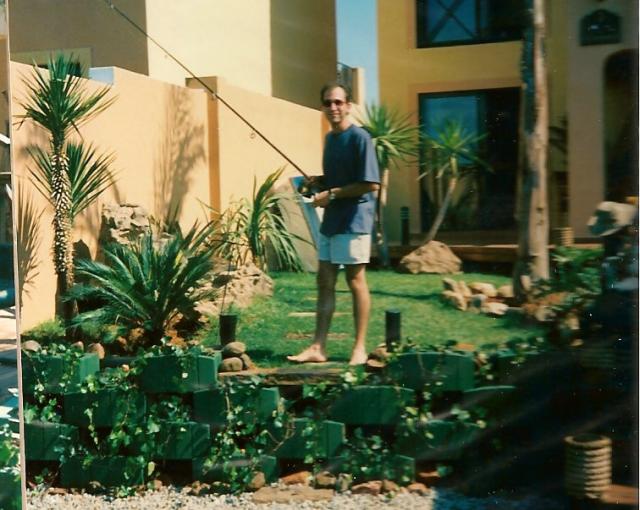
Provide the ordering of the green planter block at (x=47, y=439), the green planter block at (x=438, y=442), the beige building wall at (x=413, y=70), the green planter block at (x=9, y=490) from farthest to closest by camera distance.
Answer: the green planter block at (x=9, y=490)
the green planter block at (x=47, y=439)
the green planter block at (x=438, y=442)
the beige building wall at (x=413, y=70)

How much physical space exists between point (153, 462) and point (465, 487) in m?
1.31

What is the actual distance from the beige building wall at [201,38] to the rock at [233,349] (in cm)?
95

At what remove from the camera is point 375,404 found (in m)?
4.07

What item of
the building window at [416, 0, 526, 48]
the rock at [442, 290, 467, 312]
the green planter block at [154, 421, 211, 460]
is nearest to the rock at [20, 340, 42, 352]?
the green planter block at [154, 421, 211, 460]

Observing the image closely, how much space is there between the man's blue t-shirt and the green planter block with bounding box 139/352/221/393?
30.3 inches

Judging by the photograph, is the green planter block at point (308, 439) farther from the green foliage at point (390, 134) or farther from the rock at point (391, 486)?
the green foliage at point (390, 134)

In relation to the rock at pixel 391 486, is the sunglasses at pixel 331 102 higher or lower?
higher

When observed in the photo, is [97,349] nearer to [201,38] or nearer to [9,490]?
[9,490]

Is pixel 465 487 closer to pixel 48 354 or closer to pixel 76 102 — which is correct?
pixel 48 354

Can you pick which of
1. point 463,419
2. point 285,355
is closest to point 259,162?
point 285,355

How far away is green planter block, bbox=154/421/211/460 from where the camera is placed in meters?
4.45

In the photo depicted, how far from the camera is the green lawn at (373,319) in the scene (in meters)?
3.87

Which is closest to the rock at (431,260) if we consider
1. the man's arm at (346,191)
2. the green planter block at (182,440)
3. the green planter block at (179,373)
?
the man's arm at (346,191)

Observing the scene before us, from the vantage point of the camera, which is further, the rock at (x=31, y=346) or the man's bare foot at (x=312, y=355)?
the rock at (x=31, y=346)
